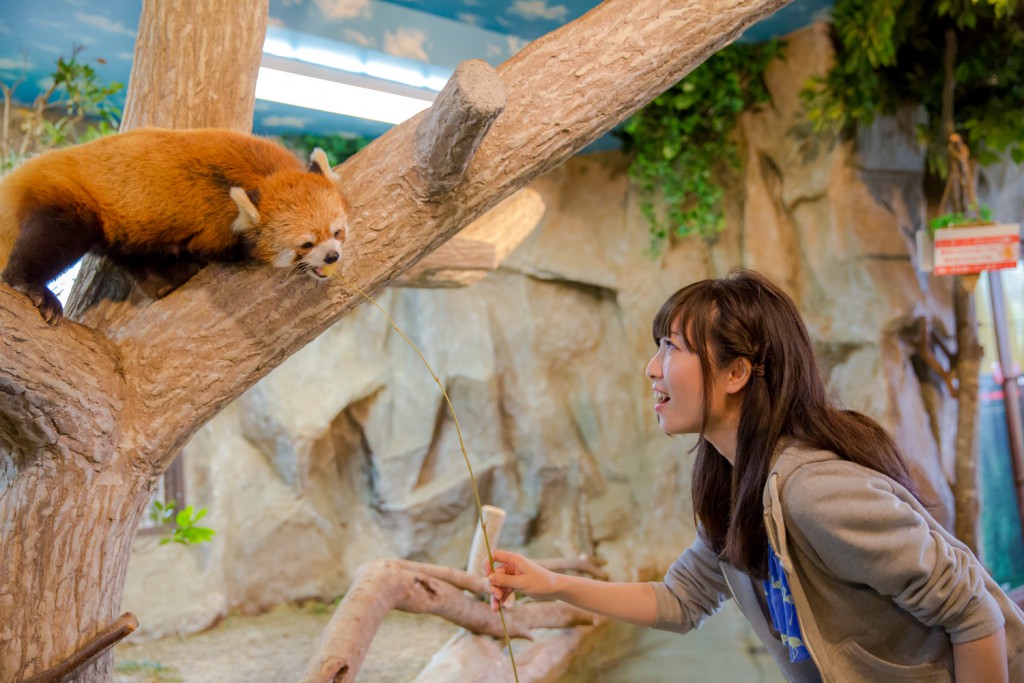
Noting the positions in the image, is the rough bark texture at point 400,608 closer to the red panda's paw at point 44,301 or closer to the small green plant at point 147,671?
the red panda's paw at point 44,301

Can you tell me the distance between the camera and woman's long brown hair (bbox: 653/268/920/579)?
1521 millimetres

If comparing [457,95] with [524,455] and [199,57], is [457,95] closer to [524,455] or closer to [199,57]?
[199,57]

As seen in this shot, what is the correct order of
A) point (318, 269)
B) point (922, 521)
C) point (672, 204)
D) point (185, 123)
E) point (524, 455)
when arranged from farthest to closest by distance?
point (524, 455)
point (672, 204)
point (185, 123)
point (318, 269)
point (922, 521)

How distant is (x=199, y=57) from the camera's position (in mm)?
2232

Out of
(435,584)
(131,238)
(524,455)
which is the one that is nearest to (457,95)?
(131,238)

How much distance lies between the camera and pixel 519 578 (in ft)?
5.70

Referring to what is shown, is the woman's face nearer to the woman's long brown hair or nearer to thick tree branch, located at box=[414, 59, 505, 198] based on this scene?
the woman's long brown hair

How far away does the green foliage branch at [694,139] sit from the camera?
16.4ft

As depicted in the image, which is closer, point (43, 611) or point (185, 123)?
point (43, 611)

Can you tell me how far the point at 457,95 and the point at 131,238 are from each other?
33.8 inches

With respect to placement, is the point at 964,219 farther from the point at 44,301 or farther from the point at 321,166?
the point at 44,301

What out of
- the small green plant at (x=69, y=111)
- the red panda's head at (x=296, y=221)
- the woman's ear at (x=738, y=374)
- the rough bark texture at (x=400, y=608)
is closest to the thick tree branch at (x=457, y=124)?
the red panda's head at (x=296, y=221)

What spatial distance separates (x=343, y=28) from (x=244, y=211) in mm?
2421

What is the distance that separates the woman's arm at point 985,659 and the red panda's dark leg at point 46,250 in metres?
1.79
